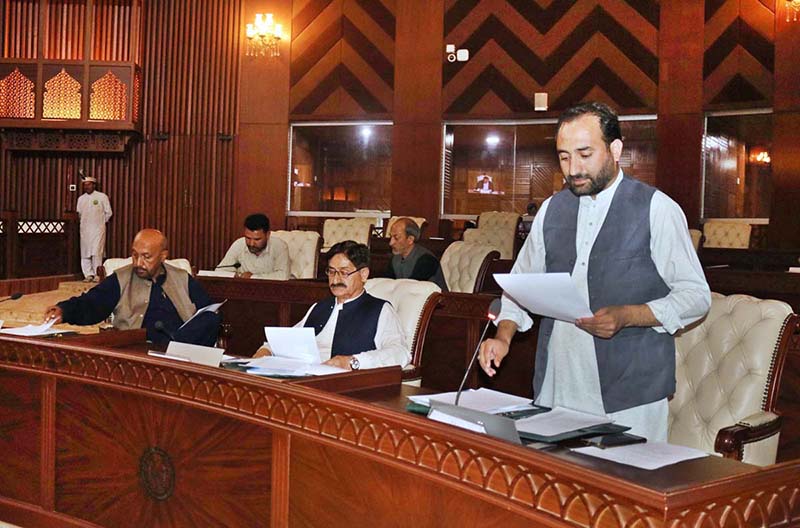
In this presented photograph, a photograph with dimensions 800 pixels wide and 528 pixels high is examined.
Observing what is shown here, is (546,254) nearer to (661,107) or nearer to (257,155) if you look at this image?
(661,107)

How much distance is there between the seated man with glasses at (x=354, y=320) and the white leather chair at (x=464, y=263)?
2.22 m

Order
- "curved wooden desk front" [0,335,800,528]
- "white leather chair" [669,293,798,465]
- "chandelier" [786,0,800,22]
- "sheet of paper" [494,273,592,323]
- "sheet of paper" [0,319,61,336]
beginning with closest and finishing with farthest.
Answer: "curved wooden desk front" [0,335,800,528] < "sheet of paper" [494,273,592,323] < "white leather chair" [669,293,798,465] < "sheet of paper" [0,319,61,336] < "chandelier" [786,0,800,22]

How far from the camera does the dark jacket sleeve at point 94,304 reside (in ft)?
12.0

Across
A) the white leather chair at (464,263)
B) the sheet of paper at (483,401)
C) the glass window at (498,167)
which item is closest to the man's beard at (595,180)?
the sheet of paper at (483,401)

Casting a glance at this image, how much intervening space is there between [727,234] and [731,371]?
6.92m

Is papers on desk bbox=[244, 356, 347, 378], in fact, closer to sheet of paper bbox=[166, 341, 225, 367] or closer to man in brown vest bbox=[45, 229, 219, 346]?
sheet of paper bbox=[166, 341, 225, 367]

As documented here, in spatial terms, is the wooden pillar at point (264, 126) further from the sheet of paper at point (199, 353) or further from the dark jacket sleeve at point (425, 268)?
the sheet of paper at point (199, 353)

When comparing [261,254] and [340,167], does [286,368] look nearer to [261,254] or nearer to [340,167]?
[261,254]

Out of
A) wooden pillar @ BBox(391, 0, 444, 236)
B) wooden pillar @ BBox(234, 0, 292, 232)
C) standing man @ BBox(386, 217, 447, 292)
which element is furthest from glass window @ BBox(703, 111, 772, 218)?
standing man @ BBox(386, 217, 447, 292)

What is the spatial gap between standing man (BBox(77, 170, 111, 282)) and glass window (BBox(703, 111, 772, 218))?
23.5 feet

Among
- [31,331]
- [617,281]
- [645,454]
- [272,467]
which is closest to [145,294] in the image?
[31,331]

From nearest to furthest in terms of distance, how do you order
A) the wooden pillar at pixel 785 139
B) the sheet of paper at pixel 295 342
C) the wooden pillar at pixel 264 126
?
the sheet of paper at pixel 295 342, the wooden pillar at pixel 785 139, the wooden pillar at pixel 264 126

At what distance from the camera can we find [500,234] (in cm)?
864

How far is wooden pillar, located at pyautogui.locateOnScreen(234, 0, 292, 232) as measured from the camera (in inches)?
443
